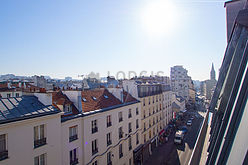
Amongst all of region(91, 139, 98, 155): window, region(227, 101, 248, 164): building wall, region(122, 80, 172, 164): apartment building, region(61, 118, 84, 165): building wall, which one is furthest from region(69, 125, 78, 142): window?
region(227, 101, 248, 164): building wall

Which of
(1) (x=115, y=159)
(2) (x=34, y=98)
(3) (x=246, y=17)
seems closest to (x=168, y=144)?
(1) (x=115, y=159)

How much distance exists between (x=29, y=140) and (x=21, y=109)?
6.52 feet

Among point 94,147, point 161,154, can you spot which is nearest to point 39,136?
point 94,147

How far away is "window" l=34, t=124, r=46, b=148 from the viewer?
9805 mm

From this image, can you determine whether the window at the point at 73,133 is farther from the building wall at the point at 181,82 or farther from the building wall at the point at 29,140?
the building wall at the point at 181,82

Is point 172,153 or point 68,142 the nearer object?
Answer: point 68,142

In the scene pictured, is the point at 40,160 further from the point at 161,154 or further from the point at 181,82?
the point at 181,82

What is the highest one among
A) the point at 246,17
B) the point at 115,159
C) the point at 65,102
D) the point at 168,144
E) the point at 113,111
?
the point at 246,17

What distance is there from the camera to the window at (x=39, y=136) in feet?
32.2

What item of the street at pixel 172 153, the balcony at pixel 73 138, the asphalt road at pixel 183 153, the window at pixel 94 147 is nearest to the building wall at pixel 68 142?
the balcony at pixel 73 138

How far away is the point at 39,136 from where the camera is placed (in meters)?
10.0

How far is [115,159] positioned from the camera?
16.6 meters

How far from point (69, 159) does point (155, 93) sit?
19.6 meters

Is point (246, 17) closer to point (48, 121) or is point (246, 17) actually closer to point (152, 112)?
point (48, 121)
